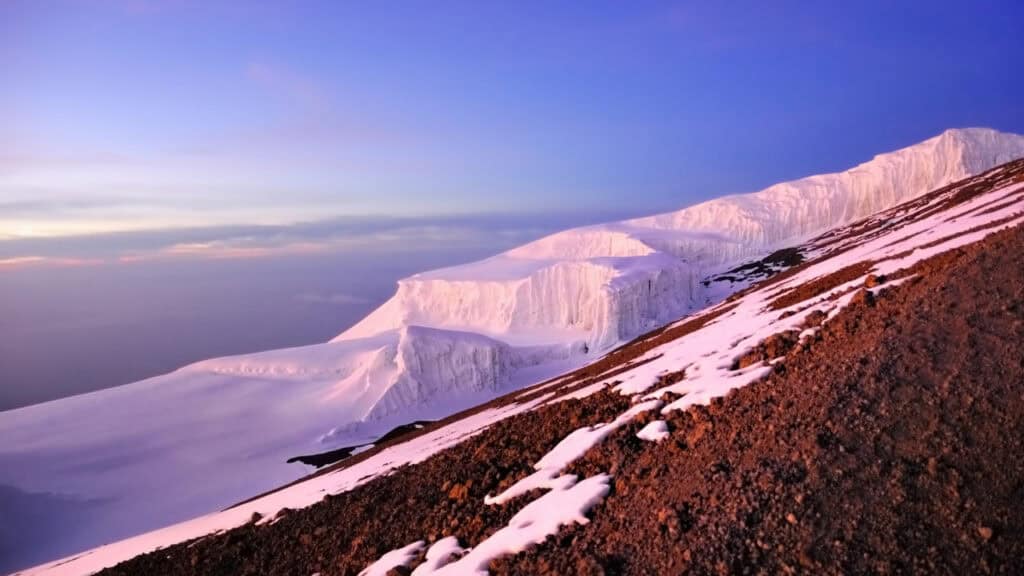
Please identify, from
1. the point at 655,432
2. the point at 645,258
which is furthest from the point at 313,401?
the point at 645,258

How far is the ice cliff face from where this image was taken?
197 feet

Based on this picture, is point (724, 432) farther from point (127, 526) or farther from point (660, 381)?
point (127, 526)

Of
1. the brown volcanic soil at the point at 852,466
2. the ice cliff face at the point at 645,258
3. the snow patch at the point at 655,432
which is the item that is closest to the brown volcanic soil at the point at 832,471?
the brown volcanic soil at the point at 852,466

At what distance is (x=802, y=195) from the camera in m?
95.2

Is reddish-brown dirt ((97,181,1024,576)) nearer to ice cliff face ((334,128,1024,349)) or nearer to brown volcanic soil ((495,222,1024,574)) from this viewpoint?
brown volcanic soil ((495,222,1024,574))

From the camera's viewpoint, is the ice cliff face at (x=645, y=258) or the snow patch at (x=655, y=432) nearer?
the snow patch at (x=655, y=432)

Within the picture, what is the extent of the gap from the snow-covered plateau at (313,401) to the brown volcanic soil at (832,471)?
130 centimetres

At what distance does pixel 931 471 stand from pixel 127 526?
3233 centimetres

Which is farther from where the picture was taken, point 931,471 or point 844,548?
point 931,471

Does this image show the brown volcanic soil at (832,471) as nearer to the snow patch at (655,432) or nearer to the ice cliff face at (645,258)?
the snow patch at (655,432)

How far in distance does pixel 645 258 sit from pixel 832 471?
199 ft

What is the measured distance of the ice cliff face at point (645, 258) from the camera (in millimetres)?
59906

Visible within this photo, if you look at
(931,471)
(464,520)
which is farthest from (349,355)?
(931,471)

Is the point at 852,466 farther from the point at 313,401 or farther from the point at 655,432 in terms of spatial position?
the point at 313,401
